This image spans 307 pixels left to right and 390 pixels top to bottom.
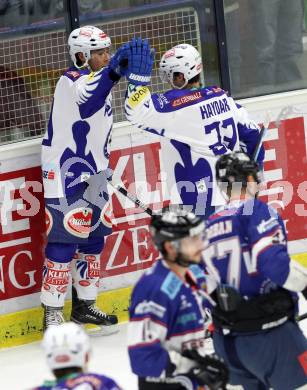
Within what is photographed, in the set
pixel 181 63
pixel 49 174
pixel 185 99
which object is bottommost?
pixel 49 174

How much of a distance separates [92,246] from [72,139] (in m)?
0.58

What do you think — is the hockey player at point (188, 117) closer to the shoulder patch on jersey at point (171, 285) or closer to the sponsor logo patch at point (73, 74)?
the sponsor logo patch at point (73, 74)

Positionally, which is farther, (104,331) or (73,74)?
(104,331)

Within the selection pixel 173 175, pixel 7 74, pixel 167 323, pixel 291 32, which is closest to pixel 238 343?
pixel 167 323

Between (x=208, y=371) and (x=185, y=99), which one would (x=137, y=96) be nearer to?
(x=185, y=99)

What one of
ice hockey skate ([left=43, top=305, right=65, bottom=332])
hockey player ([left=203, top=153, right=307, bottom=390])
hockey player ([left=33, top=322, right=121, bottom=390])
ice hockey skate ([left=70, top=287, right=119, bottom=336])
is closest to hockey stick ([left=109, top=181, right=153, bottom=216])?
ice hockey skate ([left=70, top=287, right=119, bottom=336])

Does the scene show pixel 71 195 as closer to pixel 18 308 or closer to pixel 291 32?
pixel 18 308

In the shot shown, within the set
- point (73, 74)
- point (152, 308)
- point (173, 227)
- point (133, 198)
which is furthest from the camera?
point (133, 198)

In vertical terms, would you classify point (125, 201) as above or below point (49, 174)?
below

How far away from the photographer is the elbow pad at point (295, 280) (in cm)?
436

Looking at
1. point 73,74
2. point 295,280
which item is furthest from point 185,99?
point 295,280

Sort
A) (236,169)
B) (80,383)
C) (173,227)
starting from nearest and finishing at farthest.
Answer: (80,383) < (173,227) < (236,169)

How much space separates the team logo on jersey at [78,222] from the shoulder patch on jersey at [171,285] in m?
2.54

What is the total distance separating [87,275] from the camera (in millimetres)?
6574
